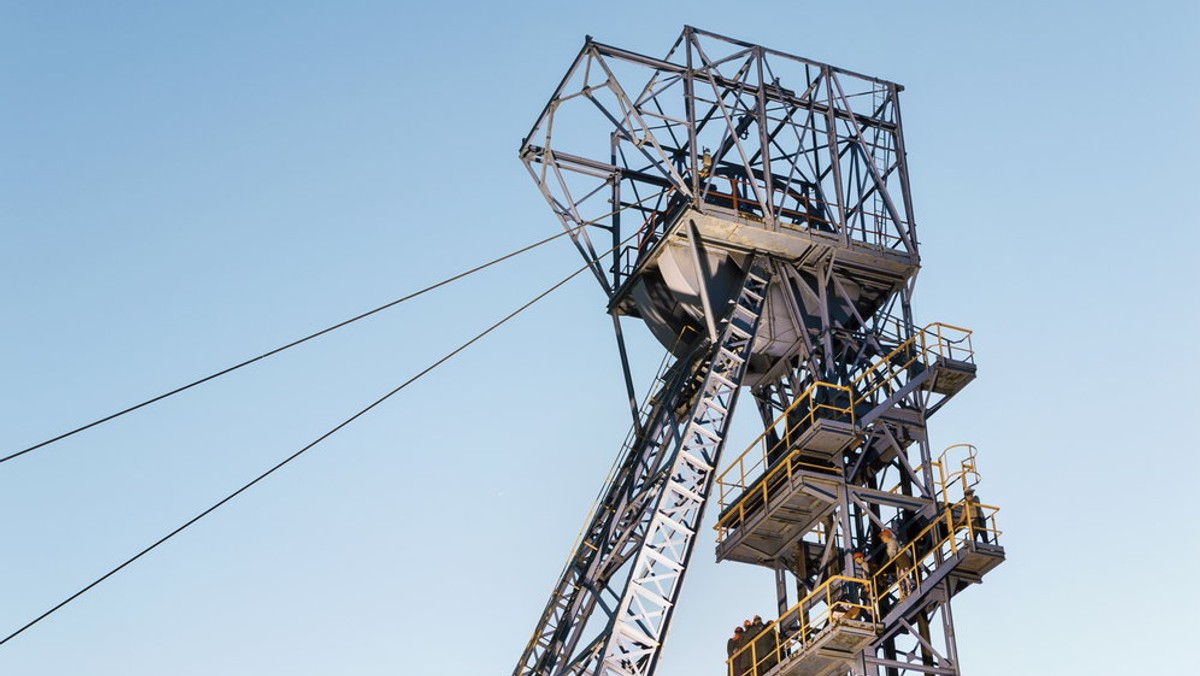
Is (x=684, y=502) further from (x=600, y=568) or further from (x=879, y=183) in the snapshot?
(x=879, y=183)

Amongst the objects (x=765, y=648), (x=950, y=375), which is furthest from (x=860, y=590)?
→ (x=950, y=375)

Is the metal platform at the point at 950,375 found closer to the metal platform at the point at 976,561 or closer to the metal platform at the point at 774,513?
the metal platform at the point at 774,513

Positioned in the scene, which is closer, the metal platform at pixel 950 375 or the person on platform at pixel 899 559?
the person on platform at pixel 899 559

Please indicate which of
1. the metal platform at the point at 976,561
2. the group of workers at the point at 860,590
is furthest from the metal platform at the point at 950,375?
the metal platform at the point at 976,561

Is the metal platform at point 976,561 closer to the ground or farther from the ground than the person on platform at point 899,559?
closer to the ground

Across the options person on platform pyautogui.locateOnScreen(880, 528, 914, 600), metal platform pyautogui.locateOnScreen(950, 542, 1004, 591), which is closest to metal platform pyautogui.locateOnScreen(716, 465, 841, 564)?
person on platform pyautogui.locateOnScreen(880, 528, 914, 600)

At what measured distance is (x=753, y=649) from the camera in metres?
24.3

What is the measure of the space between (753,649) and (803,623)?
3.25 feet

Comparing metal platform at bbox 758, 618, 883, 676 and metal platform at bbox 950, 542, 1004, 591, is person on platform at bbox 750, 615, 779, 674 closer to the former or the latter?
metal platform at bbox 758, 618, 883, 676

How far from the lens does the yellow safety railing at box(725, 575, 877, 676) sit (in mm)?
23141

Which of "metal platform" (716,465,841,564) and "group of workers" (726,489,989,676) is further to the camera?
"metal platform" (716,465,841,564)

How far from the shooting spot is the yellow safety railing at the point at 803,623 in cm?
2314

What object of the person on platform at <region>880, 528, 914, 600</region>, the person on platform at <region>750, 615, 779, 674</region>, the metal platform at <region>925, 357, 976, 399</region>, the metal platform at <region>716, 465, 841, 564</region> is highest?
the metal platform at <region>925, 357, 976, 399</region>

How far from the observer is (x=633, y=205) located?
95.6 feet
